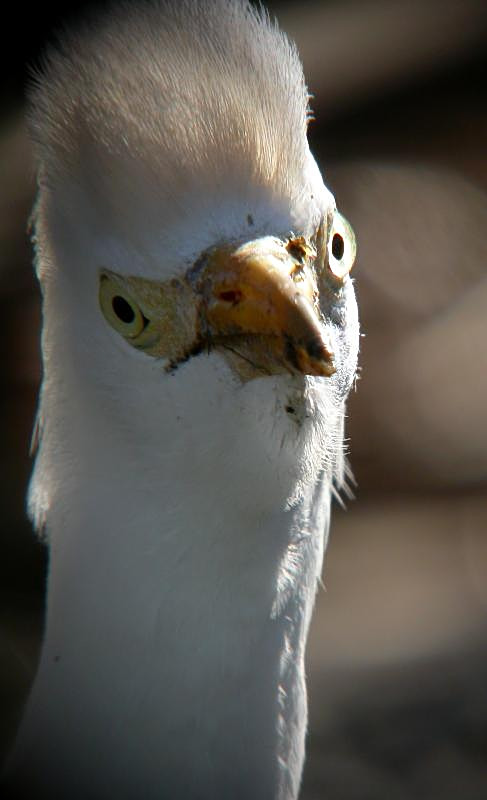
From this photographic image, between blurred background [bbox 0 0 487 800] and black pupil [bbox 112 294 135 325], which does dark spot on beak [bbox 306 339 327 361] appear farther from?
blurred background [bbox 0 0 487 800]

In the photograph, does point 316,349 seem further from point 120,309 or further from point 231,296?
point 120,309

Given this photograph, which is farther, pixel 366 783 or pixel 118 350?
pixel 366 783

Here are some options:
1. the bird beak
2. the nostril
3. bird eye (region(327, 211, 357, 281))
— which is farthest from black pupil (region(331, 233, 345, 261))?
the nostril

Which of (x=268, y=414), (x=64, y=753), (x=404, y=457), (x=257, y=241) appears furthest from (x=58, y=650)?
(x=404, y=457)

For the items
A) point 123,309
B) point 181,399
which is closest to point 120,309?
point 123,309

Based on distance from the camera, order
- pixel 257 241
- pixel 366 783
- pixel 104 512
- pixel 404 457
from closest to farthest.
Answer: pixel 257 241 < pixel 104 512 < pixel 366 783 < pixel 404 457

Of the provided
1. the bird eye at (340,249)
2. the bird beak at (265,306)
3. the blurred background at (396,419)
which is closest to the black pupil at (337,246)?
the bird eye at (340,249)

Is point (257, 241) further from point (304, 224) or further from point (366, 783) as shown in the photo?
point (366, 783)
